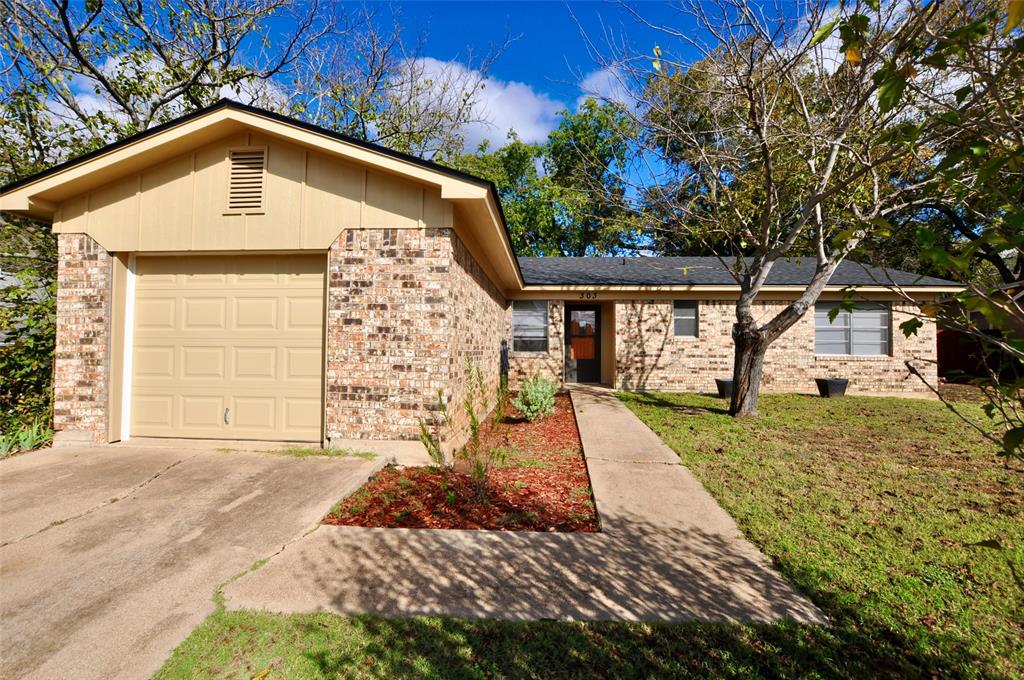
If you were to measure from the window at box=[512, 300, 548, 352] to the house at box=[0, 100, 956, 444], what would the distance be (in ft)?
21.1

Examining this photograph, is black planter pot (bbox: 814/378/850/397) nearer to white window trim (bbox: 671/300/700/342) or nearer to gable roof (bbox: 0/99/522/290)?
white window trim (bbox: 671/300/700/342)

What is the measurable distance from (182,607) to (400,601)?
4.12 feet

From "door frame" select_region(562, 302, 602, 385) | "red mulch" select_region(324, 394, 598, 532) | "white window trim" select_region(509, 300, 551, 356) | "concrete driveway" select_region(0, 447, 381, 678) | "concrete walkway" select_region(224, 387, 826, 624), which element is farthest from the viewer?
"door frame" select_region(562, 302, 602, 385)

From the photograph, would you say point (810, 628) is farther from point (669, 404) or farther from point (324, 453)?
point (669, 404)

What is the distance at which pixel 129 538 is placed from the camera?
3.37 m

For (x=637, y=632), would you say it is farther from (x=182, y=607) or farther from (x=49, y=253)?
(x=49, y=253)

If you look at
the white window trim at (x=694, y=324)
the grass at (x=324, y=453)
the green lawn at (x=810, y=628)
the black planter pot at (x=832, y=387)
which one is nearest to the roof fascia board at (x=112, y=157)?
the grass at (x=324, y=453)

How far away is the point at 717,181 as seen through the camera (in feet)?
29.4

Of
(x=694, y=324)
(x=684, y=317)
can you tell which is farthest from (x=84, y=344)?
(x=694, y=324)

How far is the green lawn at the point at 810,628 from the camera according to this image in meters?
2.16

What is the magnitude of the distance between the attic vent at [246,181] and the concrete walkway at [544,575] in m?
4.18

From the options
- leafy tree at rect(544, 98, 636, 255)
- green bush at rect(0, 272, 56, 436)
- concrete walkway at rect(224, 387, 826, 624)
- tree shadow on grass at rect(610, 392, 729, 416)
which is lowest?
concrete walkway at rect(224, 387, 826, 624)

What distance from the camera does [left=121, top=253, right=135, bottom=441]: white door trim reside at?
229 inches

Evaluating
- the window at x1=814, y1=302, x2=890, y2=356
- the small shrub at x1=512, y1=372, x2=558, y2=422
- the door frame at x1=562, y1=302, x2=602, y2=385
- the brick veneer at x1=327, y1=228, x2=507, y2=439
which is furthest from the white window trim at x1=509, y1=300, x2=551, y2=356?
the window at x1=814, y1=302, x2=890, y2=356
